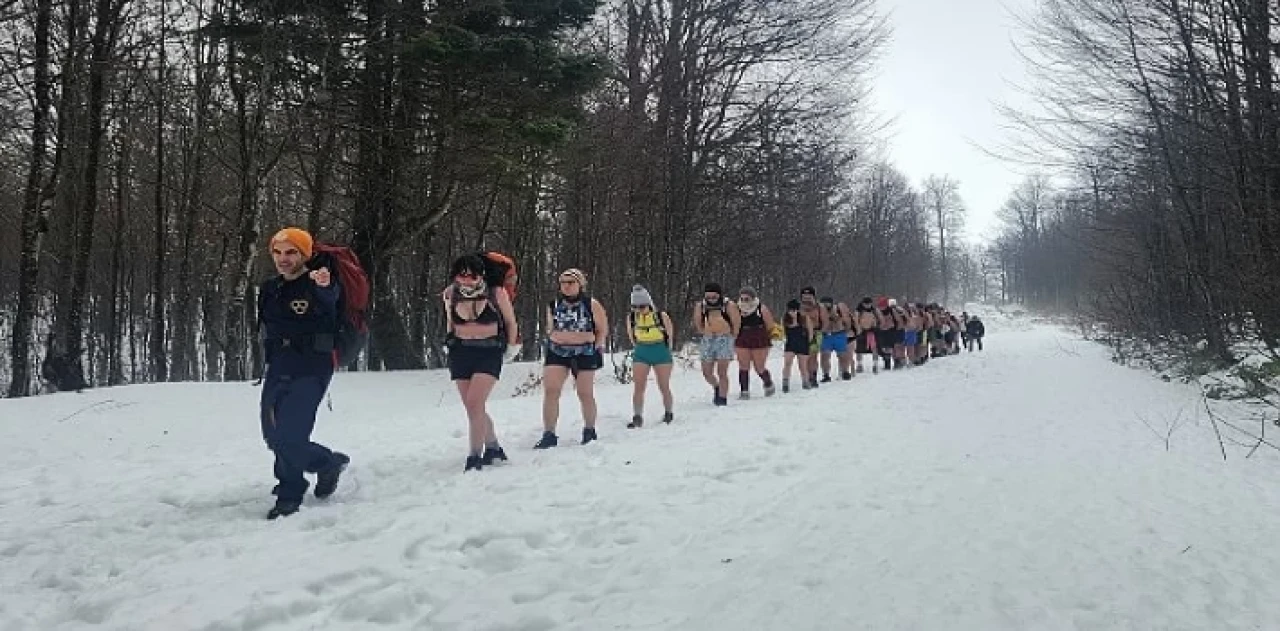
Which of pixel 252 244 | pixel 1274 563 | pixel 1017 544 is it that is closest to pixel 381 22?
pixel 252 244

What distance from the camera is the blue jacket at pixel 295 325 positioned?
4.66m

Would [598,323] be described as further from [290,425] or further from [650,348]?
[290,425]

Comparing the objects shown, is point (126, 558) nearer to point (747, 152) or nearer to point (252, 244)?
point (252, 244)

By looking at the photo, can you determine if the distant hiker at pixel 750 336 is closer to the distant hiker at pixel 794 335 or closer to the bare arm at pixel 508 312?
the distant hiker at pixel 794 335

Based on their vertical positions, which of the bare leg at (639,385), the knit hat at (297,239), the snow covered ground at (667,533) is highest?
the knit hat at (297,239)

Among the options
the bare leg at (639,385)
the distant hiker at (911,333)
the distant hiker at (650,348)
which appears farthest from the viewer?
the distant hiker at (911,333)

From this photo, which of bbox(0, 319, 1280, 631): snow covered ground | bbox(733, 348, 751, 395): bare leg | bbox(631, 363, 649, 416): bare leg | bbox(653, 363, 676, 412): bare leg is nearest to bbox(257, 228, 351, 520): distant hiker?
bbox(0, 319, 1280, 631): snow covered ground

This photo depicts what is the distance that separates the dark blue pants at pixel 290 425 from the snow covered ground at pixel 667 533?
0.32m

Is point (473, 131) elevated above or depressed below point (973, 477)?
above

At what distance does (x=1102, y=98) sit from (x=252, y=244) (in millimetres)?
14801

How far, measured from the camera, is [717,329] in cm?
1005

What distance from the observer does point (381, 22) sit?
1224cm

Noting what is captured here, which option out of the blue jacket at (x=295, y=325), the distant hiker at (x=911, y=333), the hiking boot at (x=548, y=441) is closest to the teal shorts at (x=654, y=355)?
the hiking boot at (x=548, y=441)

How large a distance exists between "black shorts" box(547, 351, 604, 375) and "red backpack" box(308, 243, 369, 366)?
217 cm
